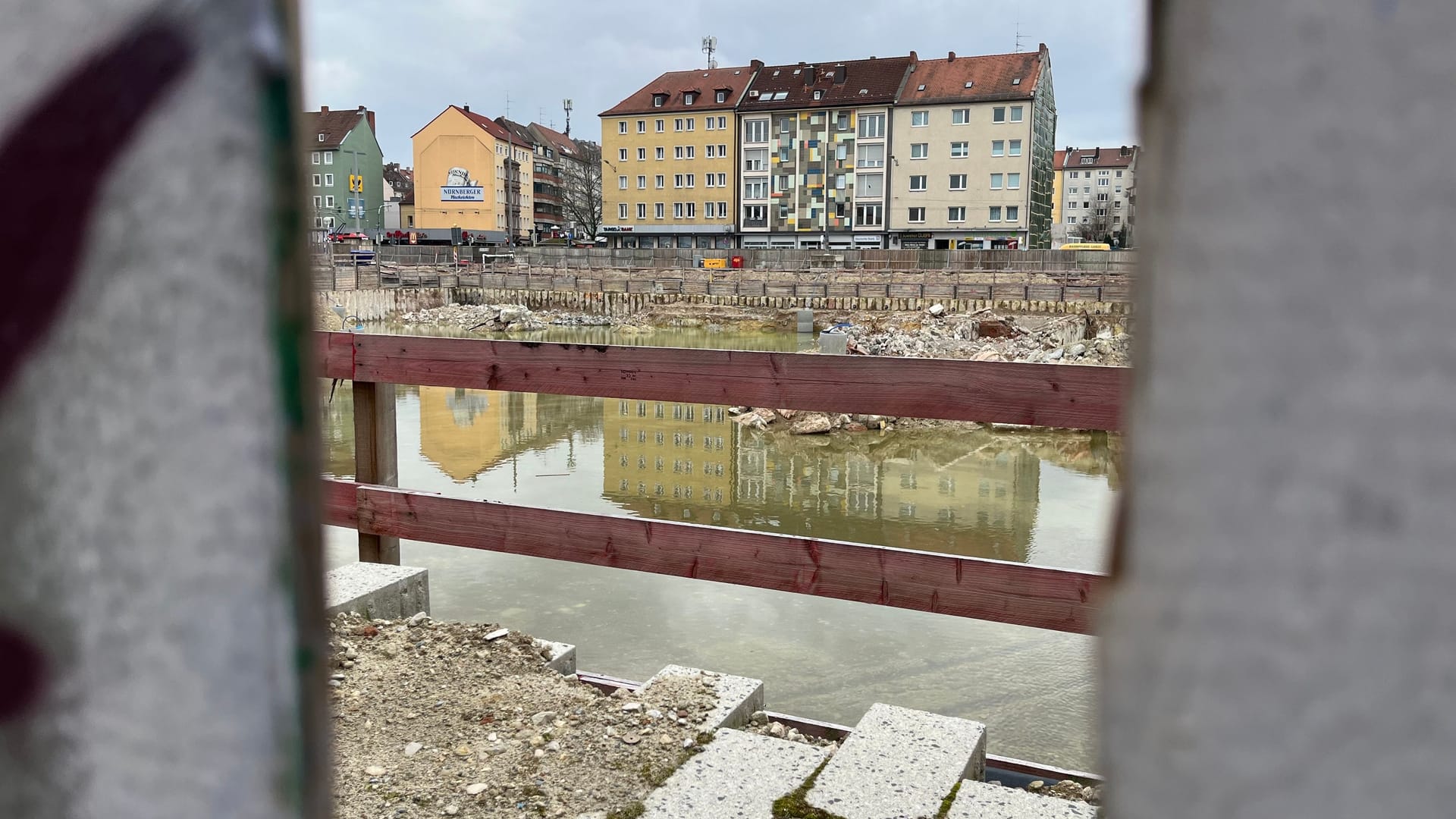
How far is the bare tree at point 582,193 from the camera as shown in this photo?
71.8 meters

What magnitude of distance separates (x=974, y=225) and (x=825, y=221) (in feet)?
25.7

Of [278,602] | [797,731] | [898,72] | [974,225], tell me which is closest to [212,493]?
[278,602]

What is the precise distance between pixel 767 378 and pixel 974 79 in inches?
1959

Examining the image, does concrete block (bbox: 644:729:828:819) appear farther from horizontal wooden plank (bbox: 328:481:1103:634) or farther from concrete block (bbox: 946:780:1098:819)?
horizontal wooden plank (bbox: 328:481:1103:634)

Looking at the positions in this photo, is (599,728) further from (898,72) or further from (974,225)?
(898,72)

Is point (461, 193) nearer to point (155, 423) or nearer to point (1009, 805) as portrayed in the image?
point (1009, 805)

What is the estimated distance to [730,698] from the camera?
2975 mm

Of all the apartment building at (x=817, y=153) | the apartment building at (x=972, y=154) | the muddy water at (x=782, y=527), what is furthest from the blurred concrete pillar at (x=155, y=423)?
the apartment building at (x=817, y=153)

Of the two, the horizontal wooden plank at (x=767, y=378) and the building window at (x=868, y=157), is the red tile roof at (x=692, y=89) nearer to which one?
the building window at (x=868, y=157)

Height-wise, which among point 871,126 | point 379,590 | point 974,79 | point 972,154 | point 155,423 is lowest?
point 379,590

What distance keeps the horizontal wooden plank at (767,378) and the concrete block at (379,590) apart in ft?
2.93

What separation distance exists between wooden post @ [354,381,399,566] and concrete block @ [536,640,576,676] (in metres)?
0.79

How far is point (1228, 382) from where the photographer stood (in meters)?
0.18

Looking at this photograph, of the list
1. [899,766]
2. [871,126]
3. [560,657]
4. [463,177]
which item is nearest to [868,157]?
[871,126]
